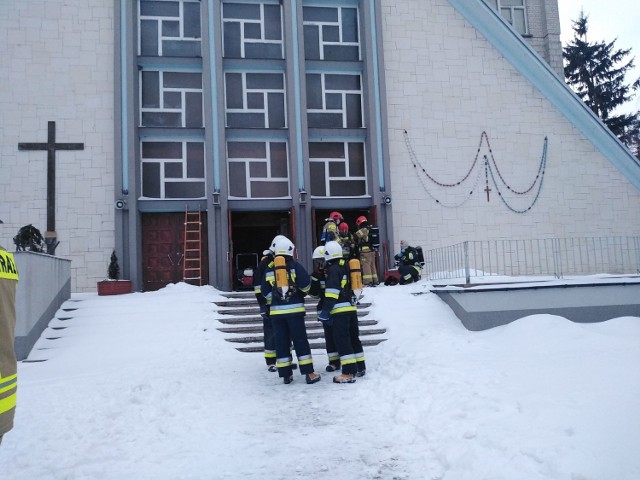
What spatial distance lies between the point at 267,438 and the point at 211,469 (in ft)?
3.11

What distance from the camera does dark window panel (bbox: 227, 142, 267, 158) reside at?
16.8 metres

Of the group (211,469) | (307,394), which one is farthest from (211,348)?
(211,469)

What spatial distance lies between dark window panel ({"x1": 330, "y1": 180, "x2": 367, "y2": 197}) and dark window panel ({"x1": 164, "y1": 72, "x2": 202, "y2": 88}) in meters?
5.37

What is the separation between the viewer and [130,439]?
5586 millimetres

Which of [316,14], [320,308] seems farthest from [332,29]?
[320,308]

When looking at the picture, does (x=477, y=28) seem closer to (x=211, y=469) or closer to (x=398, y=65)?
(x=398, y=65)

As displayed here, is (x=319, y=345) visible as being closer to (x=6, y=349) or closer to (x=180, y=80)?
(x=6, y=349)

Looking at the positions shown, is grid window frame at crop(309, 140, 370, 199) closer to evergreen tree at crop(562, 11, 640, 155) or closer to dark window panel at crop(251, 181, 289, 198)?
dark window panel at crop(251, 181, 289, 198)

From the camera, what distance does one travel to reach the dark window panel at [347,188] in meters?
17.2

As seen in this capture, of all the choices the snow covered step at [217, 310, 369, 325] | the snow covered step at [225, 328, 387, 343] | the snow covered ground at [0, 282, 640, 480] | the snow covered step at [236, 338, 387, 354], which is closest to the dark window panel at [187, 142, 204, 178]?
the snow covered step at [217, 310, 369, 325]

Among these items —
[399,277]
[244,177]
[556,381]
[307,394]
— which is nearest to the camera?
[556,381]

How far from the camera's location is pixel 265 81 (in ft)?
56.7

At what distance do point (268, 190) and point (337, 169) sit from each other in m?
2.36

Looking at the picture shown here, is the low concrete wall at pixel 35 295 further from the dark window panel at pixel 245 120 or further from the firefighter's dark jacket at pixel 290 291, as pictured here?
the dark window panel at pixel 245 120
